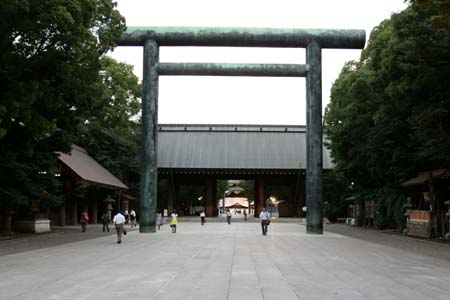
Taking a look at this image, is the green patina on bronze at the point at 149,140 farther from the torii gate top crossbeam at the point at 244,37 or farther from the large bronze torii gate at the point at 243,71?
the torii gate top crossbeam at the point at 244,37

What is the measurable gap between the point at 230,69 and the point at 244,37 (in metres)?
2.05

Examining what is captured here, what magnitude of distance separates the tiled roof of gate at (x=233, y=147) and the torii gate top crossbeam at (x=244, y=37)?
27157 millimetres

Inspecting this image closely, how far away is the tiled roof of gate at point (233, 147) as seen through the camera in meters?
57.2

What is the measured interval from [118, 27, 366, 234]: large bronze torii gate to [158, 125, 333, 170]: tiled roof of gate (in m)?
26.0

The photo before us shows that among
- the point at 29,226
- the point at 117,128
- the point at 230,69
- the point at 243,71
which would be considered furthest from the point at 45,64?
the point at 117,128

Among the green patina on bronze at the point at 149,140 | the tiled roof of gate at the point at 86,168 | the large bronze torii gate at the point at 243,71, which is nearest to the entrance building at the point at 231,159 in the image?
the tiled roof of gate at the point at 86,168

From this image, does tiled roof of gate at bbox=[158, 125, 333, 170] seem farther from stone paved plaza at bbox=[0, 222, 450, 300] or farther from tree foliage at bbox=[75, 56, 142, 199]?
stone paved plaza at bbox=[0, 222, 450, 300]

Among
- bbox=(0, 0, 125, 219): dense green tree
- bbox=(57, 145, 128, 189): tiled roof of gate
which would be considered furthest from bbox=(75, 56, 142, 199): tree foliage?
bbox=(0, 0, 125, 219): dense green tree

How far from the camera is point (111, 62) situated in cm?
5112

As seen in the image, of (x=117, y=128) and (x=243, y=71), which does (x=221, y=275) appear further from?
(x=117, y=128)

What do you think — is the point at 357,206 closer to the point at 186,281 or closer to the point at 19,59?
the point at 19,59

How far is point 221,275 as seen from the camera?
1177 cm

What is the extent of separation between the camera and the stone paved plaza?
30.7 feet

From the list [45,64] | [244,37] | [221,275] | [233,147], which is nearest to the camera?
[221,275]
